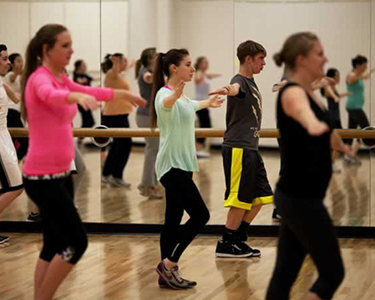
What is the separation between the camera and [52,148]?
408cm

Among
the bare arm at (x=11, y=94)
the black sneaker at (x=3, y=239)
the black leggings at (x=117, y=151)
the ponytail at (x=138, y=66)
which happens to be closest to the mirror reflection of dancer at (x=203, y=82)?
the ponytail at (x=138, y=66)

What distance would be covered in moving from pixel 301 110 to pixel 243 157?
8.36ft

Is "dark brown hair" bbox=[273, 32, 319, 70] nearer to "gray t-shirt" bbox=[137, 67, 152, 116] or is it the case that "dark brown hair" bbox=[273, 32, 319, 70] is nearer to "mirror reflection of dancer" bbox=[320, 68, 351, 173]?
"mirror reflection of dancer" bbox=[320, 68, 351, 173]

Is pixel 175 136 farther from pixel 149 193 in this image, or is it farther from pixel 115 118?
pixel 149 193

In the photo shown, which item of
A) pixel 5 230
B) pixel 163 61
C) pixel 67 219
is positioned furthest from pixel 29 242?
pixel 67 219

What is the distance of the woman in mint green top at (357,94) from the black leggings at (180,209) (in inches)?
87.6

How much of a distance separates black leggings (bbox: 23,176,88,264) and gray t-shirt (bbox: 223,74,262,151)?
2.11 metres

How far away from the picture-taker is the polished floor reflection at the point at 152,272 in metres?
5.11

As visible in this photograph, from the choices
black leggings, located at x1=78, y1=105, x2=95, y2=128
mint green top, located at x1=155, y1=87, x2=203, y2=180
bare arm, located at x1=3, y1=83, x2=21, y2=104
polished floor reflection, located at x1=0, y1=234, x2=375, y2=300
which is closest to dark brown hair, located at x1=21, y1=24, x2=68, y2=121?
mint green top, located at x1=155, y1=87, x2=203, y2=180

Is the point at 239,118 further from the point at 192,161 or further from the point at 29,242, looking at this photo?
the point at 29,242

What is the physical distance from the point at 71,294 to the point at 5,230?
236 cm

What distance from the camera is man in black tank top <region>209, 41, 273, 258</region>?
5.93 metres

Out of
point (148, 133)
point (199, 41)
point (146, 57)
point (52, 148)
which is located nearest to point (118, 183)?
point (148, 133)

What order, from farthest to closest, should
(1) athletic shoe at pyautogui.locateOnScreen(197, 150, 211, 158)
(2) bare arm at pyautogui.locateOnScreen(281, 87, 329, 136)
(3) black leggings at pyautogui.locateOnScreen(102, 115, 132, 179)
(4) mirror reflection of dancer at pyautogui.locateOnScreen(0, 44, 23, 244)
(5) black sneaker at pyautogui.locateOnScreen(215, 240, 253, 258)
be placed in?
(1) athletic shoe at pyautogui.locateOnScreen(197, 150, 211, 158) < (3) black leggings at pyautogui.locateOnScreen(102, 115, 132, 179) < (4) mirror reflection of dancer at pyautogui.locateOnScreen(0, 44, 23, 244) < (5) black sneaker at pyautogui.locateOnScreen(215, 240, 253, 258) < (2) bare arm at pyautogui.locateOnScreen(281, 87, 329, 136)
